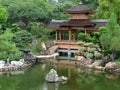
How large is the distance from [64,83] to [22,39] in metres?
12.6

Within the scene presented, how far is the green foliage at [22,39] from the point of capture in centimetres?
3222

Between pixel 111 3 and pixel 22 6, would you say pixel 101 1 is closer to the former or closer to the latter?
pixel 111 3

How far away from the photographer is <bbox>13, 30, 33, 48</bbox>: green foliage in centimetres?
3222

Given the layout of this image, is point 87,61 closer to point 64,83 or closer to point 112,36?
point 112,36

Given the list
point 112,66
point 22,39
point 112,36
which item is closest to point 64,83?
point 112,66

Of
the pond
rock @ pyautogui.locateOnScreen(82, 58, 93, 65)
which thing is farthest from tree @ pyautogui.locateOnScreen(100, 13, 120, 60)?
the pond

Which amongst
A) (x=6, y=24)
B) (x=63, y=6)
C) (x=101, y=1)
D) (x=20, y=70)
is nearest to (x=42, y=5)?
(x=63, y=6)

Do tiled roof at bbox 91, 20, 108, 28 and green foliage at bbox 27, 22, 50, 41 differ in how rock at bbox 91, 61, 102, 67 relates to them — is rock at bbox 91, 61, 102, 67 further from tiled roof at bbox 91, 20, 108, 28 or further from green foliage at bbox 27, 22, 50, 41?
green foliage at bbox 27, 22, 50, 41

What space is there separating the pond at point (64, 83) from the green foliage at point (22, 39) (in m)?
4.95

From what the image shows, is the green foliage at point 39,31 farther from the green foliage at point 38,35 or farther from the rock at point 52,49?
the rock at point 52,49

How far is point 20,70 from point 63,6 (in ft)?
72.4

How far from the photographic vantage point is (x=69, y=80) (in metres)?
23.0

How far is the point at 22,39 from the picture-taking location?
33.2m

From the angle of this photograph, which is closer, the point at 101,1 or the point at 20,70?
the point at 20,70
